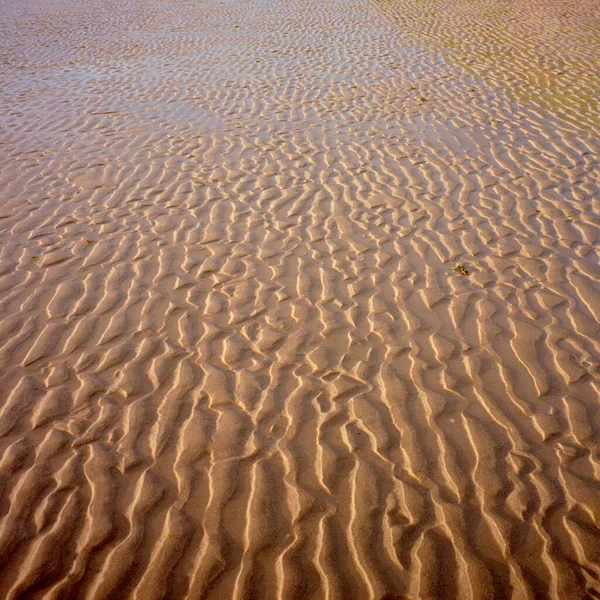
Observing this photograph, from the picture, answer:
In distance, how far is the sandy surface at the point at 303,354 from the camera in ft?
8.01

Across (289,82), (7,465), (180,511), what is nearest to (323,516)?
(180,511)

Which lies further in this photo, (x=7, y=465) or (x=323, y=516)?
(x=7, y=465)

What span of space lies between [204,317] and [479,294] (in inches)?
83.0

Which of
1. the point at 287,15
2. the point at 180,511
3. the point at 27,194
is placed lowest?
the point at 287,15

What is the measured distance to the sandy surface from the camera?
244 cm

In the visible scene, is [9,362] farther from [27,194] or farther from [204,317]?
[27,194]

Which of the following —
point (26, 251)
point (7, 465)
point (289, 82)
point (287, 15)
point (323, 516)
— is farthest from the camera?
point (287, 15)

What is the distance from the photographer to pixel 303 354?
11.6 feet

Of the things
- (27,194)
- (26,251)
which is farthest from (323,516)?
(27,194)

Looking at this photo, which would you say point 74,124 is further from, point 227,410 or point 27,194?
point 227,410

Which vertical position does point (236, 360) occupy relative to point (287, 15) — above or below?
above

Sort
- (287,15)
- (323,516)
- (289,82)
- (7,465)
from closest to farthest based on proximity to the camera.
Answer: (323,516)
(7,465)
(289,82)
(287,15)

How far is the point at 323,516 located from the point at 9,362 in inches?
93.6

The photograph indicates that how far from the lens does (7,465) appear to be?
2.86 metres
